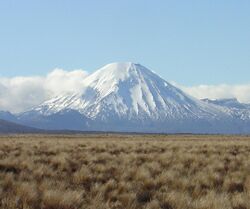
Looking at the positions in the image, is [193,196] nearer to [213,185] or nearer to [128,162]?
[213,185]

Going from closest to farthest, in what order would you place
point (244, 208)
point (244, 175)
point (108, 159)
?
point (244, 208), point (244, 175), point (108, 159)

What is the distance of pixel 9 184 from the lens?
11.3 m

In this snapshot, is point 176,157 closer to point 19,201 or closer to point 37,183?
point 37,183

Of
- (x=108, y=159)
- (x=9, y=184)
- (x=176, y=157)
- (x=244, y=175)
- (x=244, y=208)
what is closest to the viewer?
(x=244, y=208)

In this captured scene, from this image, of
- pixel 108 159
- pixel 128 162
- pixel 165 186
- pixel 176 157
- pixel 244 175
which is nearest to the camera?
pixel 165 186

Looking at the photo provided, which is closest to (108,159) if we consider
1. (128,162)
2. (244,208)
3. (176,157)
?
(128,162)

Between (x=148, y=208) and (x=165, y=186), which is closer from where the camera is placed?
(x=148, y=208)

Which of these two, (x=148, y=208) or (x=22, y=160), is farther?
(x=22, y=160)

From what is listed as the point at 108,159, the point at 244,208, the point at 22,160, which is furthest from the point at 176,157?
the point at 244,208

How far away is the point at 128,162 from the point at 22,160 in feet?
10.5

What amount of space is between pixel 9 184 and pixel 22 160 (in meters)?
4.81

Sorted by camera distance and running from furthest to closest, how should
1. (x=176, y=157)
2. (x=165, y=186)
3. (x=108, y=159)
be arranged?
(x=176, y=157) → (x=108, y=159) → (x=165, y=186)

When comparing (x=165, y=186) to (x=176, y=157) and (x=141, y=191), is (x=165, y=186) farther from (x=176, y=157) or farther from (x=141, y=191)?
(x=176, y=157)

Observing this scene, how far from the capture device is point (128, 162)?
56.0 ft
